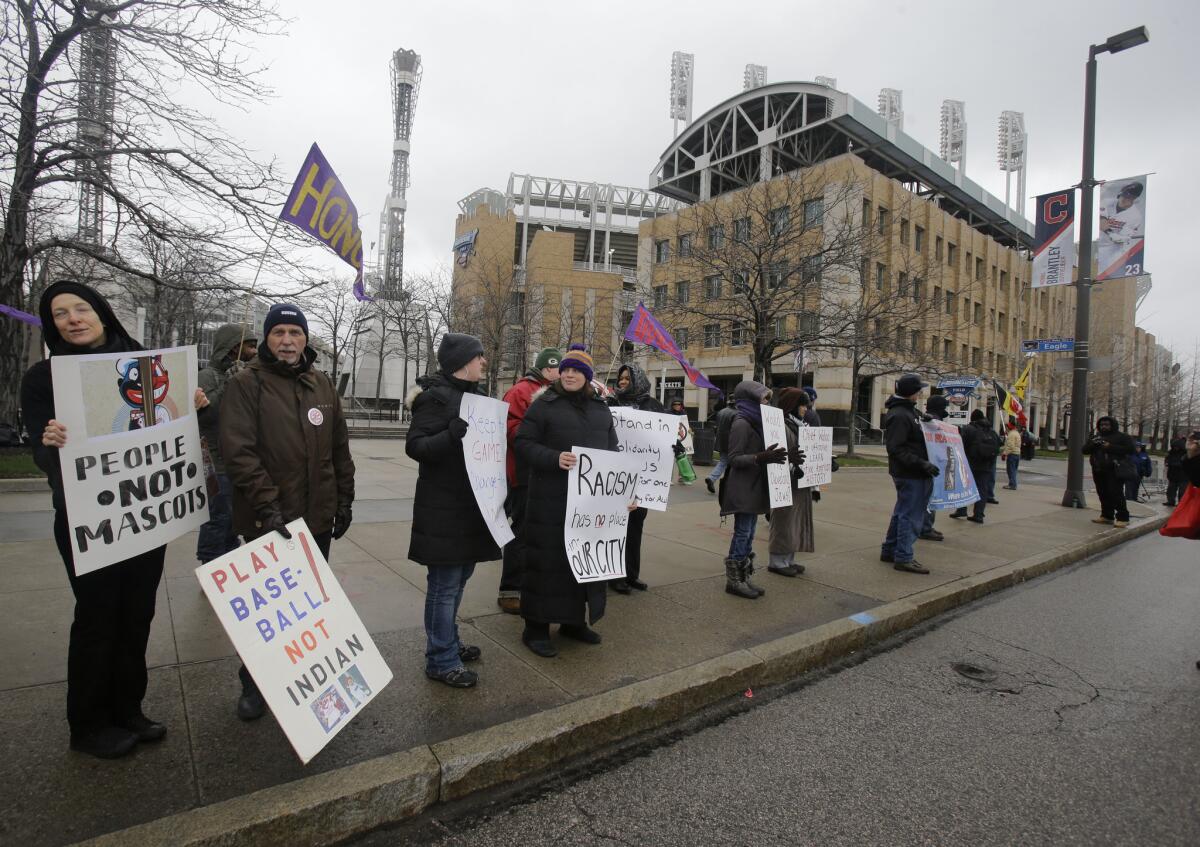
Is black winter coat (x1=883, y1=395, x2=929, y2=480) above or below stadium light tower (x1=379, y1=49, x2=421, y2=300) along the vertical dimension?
below

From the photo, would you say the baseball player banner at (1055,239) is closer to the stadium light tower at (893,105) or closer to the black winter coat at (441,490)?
the black winter coat at (441,490)

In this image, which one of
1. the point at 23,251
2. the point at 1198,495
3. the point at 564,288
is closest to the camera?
the point at 1198,495

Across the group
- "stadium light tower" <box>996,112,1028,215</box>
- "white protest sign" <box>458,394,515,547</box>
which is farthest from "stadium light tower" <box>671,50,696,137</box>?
→ "white protest sign" <box>458,394,515,547</box>

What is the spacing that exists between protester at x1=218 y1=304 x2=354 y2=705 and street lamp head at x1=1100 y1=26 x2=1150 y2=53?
1484 centimetres

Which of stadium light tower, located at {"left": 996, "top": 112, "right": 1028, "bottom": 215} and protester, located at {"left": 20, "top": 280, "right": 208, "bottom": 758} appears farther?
stadium light tower, located at {"left": 996, "top": 112, "right": 1028, "bottom": 215}

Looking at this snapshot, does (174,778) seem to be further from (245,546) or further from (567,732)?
(567,732)

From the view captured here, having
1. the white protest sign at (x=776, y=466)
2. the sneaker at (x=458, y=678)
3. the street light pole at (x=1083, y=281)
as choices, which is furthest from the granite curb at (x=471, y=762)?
the street light pole at (x=1083, y=281)

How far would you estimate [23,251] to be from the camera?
423 inches

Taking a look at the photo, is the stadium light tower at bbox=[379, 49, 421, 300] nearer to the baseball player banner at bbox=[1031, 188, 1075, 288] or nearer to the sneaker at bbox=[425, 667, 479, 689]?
the baseball player banner at bbox=[1031, 188, 1075, 288]

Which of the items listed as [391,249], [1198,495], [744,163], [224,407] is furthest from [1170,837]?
[391,249]

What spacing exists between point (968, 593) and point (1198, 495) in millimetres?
1901

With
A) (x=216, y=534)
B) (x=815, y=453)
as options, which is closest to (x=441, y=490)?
(x=216, y=534)

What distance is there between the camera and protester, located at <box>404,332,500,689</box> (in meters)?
3.26

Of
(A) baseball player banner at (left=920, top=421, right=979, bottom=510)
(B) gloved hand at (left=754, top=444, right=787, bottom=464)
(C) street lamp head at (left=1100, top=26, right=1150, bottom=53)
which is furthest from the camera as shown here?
(C) street lamp head at (left=1100, top=26, right=1150, bottom=53)
